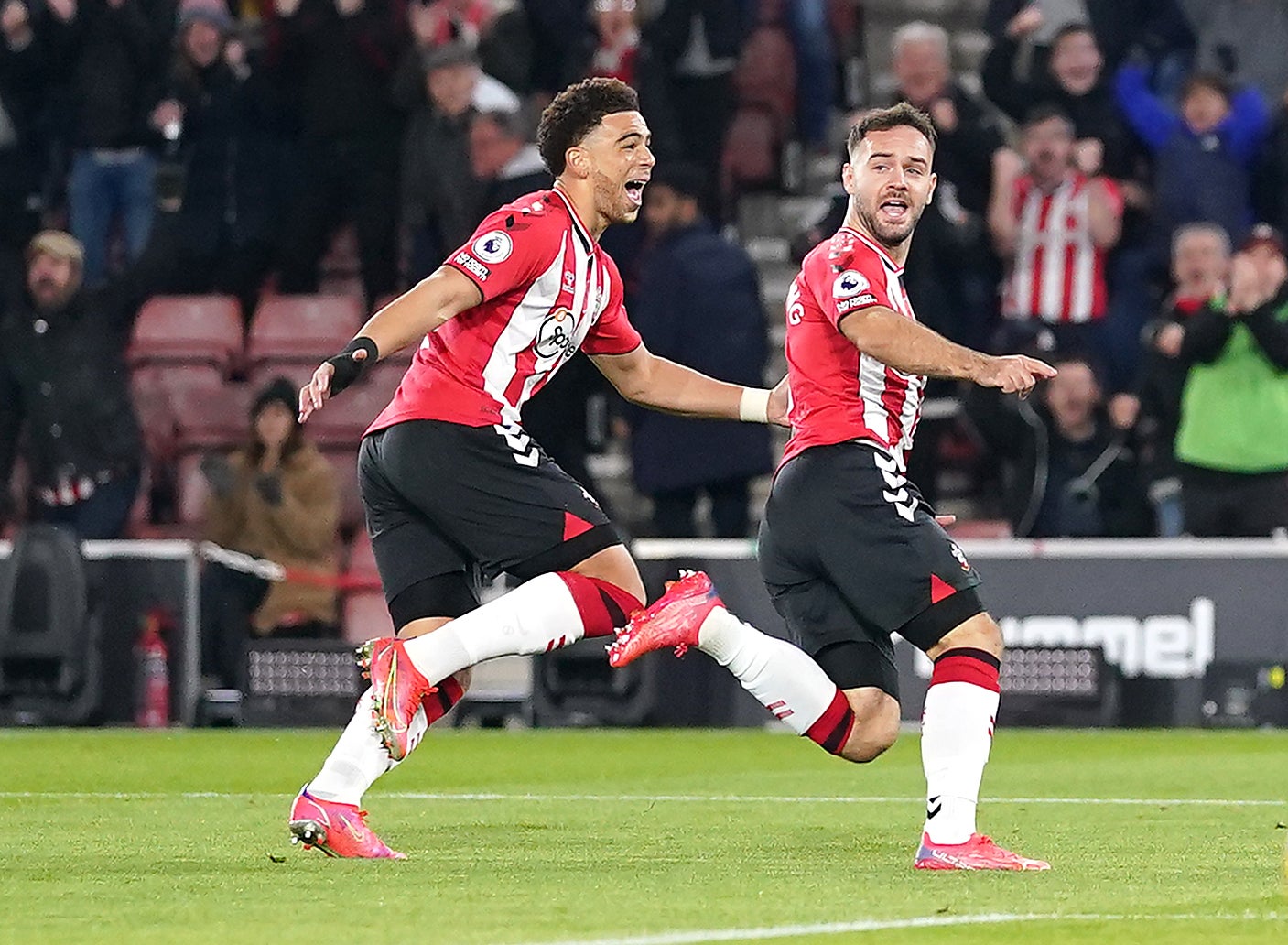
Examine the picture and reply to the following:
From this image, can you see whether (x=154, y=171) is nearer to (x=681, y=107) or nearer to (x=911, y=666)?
(x=681, y=107)

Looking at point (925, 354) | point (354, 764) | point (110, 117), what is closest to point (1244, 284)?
point (110, 117)

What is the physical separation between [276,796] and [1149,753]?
4.59 m

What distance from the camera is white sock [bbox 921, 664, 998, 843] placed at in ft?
23.4

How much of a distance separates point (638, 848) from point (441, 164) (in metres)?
9.90

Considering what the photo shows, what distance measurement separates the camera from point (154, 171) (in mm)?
18297

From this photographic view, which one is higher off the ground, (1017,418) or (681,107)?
(681,107)

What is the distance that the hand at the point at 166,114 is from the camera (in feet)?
60.2

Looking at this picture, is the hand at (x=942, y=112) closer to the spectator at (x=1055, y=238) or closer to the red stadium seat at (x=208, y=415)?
the spectator at (x=1055, y=238)

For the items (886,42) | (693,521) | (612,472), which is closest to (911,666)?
(693,521)

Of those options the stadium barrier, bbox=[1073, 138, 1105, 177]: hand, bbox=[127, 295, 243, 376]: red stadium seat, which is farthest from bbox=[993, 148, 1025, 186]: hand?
bbox=[127, 295, 243, 376]: red stadium seat

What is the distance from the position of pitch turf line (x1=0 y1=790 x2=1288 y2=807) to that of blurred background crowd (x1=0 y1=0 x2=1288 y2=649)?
525 centimetres

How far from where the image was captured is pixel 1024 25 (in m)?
17.1

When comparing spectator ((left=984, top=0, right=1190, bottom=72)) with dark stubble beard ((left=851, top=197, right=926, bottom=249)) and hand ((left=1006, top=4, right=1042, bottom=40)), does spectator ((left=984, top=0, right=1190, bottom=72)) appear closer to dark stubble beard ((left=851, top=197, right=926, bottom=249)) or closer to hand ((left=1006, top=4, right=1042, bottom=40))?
hand ((left=1006, top=4, right=1042, bottom=40))

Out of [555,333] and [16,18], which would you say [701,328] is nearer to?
[16,18]
